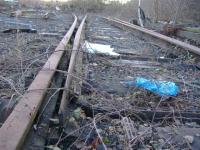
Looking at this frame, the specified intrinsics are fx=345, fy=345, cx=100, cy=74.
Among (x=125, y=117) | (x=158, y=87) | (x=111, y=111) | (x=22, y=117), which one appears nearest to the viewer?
(x=22, y=117)

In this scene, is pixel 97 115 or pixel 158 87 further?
pixel 158 87

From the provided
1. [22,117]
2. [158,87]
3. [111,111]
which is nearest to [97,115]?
[111,111]

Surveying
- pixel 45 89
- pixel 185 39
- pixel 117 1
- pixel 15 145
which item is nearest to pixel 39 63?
pixel 45 89

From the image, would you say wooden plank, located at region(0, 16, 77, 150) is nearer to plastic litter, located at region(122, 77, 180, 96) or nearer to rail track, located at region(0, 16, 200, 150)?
rail track, located at region(0, 16, 200, 150)

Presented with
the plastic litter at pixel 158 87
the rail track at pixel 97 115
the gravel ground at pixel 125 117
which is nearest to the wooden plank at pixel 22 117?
the rail track at pixel 97 115

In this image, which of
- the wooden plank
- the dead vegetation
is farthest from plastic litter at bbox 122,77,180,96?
the wooden plank

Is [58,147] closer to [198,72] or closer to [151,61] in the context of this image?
[198,72]

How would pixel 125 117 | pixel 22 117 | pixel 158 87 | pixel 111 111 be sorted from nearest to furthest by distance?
1. pixel 22 117
2. pixel 125 117
3. pixel 111 111
4. pixel 158 87

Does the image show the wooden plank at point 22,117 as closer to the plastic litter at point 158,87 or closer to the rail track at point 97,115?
the rail track at point 97,115

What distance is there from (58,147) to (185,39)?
308 inches

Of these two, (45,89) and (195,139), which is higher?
(45,89)

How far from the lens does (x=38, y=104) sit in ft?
7.41

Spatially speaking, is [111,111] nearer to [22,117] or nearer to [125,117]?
[125,117]

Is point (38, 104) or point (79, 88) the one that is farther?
point (79, 88)
